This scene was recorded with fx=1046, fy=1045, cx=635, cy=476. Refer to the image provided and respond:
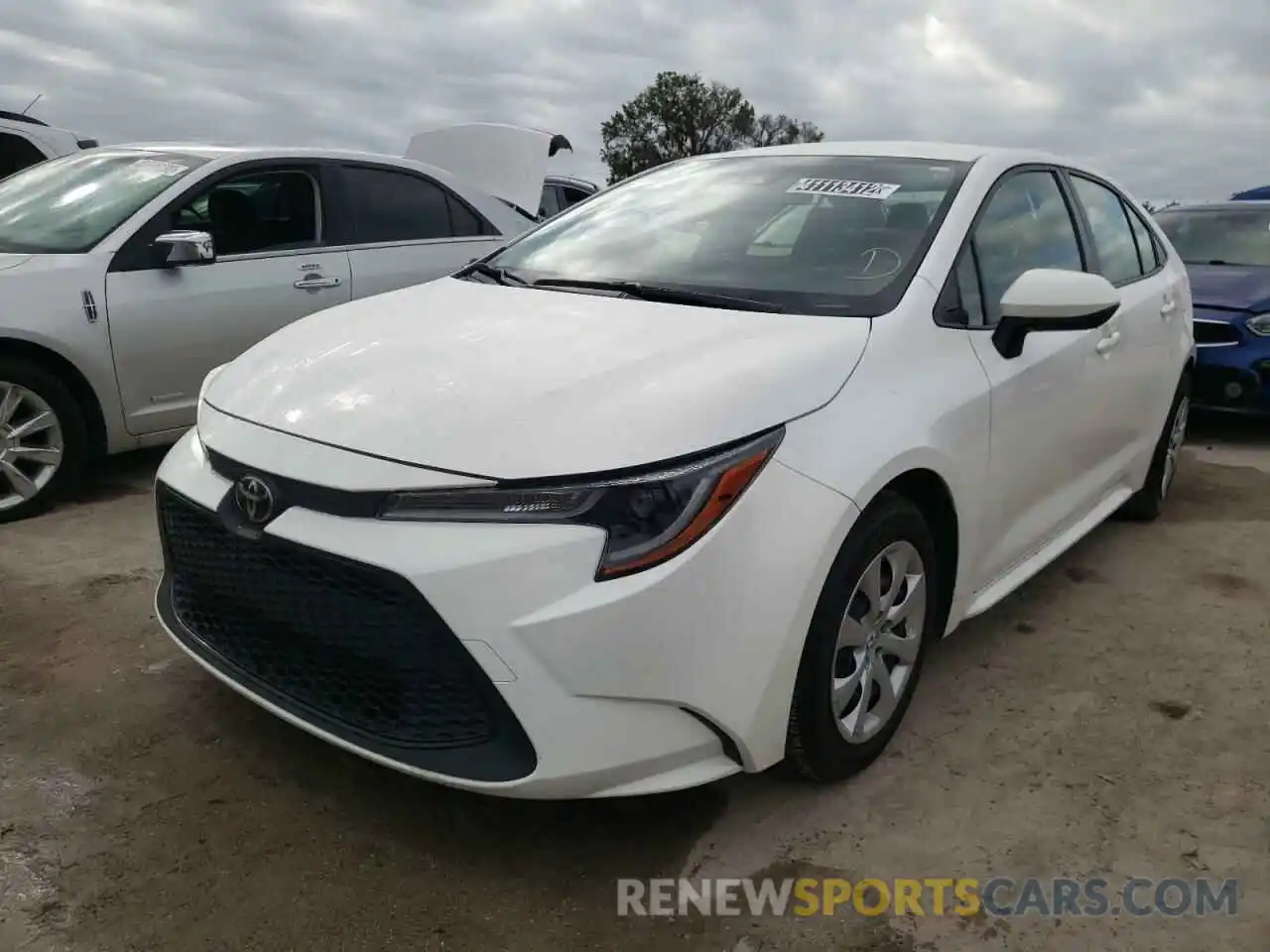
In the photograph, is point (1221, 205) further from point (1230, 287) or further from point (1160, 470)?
point (1160, 470)

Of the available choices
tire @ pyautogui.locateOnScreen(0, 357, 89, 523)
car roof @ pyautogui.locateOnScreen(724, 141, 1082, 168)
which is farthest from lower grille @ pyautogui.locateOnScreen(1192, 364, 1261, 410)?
tire @ pyautogui.locateOnScreen(0, 357, 89, 523)

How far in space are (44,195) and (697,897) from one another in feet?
14.6

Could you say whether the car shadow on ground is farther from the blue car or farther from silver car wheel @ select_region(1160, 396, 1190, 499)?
silver car wheel @ select_region(1160, 396, 1190, 499)

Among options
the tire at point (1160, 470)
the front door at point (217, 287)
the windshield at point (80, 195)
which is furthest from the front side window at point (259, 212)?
the tire at point (1160, 470)

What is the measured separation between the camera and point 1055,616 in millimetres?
3543

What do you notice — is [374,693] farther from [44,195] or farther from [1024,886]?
[44,195]

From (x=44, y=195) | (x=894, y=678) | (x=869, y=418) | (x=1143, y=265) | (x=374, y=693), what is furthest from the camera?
(x=44, y=195)

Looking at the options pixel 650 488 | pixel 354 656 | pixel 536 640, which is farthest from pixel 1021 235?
pixel 354 656

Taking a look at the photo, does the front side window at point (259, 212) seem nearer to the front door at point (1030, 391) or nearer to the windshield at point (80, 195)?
the windshield at point (80, 195)

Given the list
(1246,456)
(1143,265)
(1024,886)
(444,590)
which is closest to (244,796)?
(444,590)

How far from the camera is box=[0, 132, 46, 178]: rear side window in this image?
291 inches

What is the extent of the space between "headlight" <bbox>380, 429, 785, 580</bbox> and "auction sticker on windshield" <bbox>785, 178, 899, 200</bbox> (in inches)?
56.4

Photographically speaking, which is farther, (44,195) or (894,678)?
(44,195)

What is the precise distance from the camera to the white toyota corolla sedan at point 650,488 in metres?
1.92
